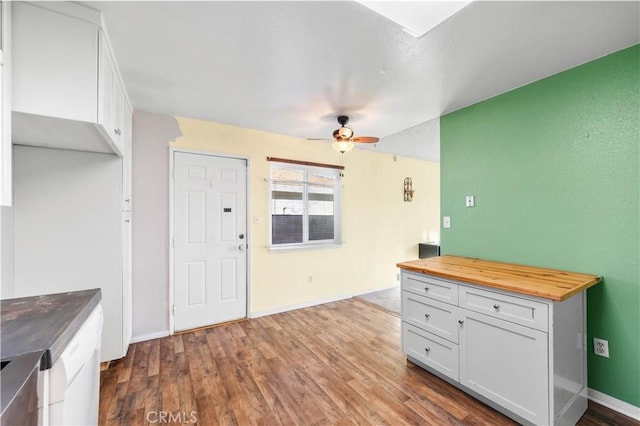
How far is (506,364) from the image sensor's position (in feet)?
5.66

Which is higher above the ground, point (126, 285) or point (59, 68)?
point (59, 68)

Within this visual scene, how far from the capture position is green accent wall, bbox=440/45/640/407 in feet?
5.97

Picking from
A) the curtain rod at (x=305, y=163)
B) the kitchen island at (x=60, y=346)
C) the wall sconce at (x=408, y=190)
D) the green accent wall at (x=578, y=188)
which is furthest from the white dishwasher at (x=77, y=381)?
the wall sconce at (x=408, y=190)

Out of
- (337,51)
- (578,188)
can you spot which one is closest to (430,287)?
(578,188)

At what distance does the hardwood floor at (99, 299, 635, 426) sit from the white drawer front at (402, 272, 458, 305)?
2.23 feet

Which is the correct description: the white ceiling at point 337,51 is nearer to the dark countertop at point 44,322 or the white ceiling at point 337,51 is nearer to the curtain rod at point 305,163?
the curtain rod at point 305,163

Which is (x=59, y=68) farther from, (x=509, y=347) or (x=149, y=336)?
(x=509, y=347)

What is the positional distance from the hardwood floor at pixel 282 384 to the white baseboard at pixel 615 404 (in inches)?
3.7

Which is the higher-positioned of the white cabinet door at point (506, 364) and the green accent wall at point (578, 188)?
the green accent wall at point (578, 188)

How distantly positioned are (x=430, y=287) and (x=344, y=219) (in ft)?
7.31

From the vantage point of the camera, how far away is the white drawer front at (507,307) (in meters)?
1.58

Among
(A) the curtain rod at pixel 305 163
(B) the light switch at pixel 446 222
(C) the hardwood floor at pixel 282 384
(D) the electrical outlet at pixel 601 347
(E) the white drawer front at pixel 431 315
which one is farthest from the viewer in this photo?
(A) the curtain rod at pixel 305 163

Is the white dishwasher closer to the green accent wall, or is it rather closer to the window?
the window

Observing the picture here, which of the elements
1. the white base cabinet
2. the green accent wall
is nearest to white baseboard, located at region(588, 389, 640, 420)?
the green accent wall
